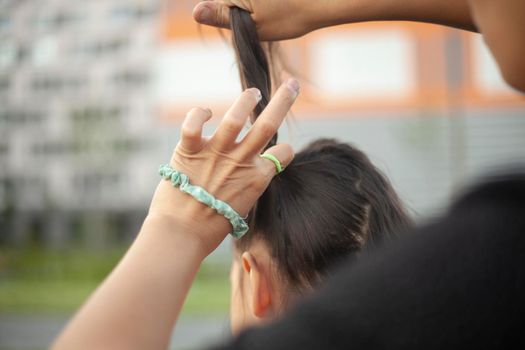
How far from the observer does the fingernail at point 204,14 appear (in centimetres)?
99

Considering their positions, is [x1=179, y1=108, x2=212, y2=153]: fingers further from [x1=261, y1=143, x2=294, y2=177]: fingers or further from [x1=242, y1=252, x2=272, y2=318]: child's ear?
[x1=242, y1=252, x2=272, y2=318]: child's ear

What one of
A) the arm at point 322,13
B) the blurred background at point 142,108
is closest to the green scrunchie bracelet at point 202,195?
the arm at point 322,13

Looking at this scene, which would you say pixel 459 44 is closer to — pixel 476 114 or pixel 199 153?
pixel 476 114

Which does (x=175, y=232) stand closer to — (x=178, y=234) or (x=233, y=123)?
(x=178, y=234)

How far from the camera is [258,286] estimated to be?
4.56ft

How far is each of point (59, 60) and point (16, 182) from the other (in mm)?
6366

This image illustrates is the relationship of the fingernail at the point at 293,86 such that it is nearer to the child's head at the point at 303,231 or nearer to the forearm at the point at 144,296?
the forearm at the point at 144,296

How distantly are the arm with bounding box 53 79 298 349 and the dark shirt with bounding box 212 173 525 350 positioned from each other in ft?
0.63

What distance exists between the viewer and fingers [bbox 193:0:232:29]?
99 centimetres

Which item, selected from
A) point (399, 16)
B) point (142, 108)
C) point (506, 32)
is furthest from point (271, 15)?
point (142, 108)

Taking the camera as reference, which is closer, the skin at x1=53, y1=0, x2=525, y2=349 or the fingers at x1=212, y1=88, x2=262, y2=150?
the skin at x1=53, y1=0, x2=525, y2=349

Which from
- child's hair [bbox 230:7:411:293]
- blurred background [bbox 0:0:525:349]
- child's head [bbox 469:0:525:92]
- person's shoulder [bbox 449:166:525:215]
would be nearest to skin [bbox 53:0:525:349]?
child's head [bbox 469:0:525:92]

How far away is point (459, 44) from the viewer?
92.6ft

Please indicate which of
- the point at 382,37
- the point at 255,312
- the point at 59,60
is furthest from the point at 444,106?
the point at 255,312
